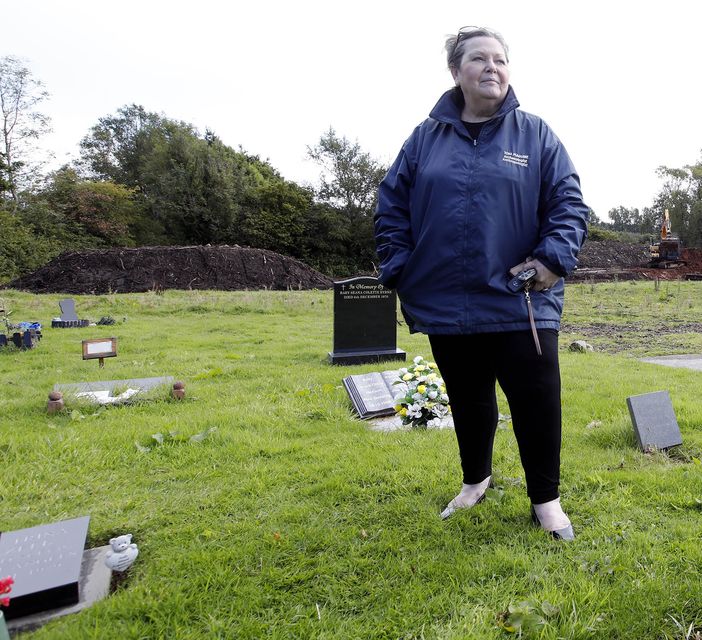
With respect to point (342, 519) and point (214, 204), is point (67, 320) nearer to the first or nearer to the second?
point (342, 519)

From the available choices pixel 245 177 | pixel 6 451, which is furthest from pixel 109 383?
pixel 245 177

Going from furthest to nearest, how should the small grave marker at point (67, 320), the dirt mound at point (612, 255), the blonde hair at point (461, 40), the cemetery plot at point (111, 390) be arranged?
the dirt mound at point (612, 255), the small grave marker at point (67, 320), the cemetery plot at point (111, 390), the blonde hair at point (461, 40)

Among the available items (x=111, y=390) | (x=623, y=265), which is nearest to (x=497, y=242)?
(x=111, y=390)

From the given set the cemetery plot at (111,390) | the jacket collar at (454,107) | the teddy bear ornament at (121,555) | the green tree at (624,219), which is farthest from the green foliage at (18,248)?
the green tree at (624,219)

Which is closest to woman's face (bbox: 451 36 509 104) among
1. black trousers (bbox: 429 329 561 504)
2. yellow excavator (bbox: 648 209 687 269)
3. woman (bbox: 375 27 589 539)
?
woman (bbox: 375 27 589 539)

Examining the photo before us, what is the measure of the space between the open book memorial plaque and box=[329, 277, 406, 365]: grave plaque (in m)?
2.11

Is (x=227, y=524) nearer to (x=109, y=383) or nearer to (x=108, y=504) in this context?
(x=108, y=504)

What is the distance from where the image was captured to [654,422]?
3.28m

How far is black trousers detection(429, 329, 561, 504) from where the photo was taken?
6.51 ft

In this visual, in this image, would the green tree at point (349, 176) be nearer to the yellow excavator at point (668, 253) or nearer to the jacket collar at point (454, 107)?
the yellow excavator at point (668, 253)

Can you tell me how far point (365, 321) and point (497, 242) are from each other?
5175mm

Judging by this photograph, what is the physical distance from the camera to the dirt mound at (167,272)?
20984mm

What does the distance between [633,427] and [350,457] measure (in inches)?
76.5

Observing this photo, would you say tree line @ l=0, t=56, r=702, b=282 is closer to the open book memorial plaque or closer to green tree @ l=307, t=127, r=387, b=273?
green tree @ l=307, t=127, r=387, b=273
